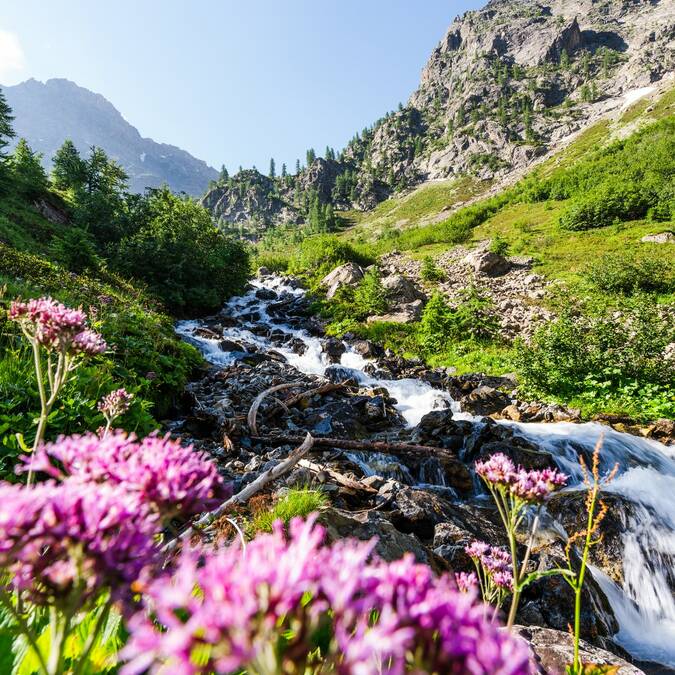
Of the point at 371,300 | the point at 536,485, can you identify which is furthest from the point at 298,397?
the point at 371,300

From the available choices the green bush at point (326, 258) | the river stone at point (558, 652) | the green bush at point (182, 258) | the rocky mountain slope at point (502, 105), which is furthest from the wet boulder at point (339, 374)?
the rocky mountain slope at point (502, 105)

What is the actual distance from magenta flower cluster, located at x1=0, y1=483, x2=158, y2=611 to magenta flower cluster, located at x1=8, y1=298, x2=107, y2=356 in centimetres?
183

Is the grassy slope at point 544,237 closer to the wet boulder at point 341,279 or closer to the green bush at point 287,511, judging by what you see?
the wet boulder at point 341,279

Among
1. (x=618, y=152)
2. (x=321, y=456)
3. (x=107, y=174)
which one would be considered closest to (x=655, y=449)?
(x=321, y=456)

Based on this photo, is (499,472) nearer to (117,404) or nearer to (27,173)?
(117,404)

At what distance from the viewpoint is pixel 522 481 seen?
89.7 inches

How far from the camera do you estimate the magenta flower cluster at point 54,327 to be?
98.2 inches

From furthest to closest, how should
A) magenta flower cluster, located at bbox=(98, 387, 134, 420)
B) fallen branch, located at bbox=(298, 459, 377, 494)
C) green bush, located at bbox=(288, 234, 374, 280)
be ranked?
green bush, located at bbox=(288, 234, 374, 280), fallen branch, located at bbox=(298, 459, 377, 494), magenta flower cluster, located at bbox=(98, 387, 134, 420)

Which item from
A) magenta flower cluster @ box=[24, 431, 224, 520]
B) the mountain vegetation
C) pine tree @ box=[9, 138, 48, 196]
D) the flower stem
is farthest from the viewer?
pine tree @ box=[9, 138, 48, 196]

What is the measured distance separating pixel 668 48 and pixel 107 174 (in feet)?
575

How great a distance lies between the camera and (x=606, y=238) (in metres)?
33.6

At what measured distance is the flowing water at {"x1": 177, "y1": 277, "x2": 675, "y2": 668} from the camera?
611 centimetres

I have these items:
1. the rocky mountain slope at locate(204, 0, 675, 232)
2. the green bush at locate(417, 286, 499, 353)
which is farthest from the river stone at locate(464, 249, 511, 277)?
the rocky mountain slope at locate(204, 0, 675, 232)

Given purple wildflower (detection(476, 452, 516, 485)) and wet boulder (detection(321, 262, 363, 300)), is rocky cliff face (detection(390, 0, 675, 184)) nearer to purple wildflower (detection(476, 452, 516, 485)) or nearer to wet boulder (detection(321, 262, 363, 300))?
wet boulder (detection(321, 262, 363, 300))
